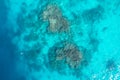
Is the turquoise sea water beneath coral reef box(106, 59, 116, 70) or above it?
above

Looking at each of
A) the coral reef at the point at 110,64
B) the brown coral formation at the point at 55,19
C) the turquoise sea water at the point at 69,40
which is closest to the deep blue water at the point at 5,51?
the turquoise sea water at the point at 69,40

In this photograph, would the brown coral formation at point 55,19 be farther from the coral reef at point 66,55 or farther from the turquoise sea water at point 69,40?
the coral reef at point 66,55

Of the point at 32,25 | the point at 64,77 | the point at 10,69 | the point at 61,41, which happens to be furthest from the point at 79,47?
the point at 10,69

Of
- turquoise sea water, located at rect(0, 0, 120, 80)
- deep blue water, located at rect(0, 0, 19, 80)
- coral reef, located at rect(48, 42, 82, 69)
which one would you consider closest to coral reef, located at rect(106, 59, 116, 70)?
turquoise sea water, located at rect(0, 0, 120, 80)

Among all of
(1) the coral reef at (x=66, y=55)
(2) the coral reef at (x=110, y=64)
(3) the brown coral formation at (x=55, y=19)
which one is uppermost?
(3) the brown coral formation at (x=55, y=19)

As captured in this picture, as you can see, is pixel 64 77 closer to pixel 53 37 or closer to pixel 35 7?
pixel 53 37

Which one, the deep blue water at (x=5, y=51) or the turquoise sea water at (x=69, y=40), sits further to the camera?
the deep blue water at (x=5, y=51)

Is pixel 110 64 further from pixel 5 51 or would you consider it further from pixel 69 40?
pixel 5 51

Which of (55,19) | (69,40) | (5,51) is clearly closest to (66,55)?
(69,40)

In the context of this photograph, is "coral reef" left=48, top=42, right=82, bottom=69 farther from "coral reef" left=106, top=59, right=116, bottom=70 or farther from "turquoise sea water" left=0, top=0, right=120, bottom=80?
"coral reef" left=106, top=59, right=116, bottom=70

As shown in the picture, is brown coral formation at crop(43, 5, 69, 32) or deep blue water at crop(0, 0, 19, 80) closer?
brown coral formation at crop(43, 5, 69, 32)
